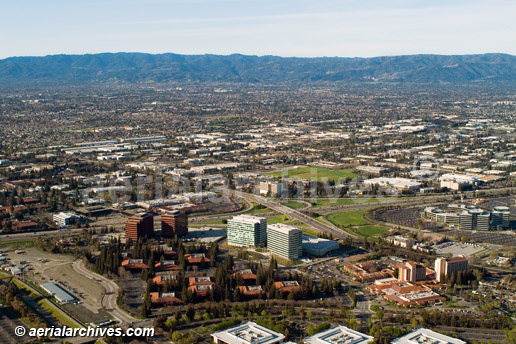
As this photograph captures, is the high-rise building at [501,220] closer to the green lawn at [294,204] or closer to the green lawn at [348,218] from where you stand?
the green lawn at [348,218]

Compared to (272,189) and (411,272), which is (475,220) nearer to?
(411,272)

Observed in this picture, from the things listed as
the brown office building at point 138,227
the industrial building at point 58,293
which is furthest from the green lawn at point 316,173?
the industrial building at point 58,293

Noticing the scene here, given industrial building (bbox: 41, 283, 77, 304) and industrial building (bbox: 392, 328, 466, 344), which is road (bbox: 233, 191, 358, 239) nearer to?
industrial building (bbox: 392, 328, 466, 344)

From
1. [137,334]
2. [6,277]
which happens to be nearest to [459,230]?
[137,334]

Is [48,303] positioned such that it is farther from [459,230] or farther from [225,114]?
[225,114]

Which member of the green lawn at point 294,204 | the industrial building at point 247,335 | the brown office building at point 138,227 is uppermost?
the brown office building at point 138,227

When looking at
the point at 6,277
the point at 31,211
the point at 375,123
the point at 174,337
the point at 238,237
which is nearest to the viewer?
the point at 174,337

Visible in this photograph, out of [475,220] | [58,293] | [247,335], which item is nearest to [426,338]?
[247,335]
